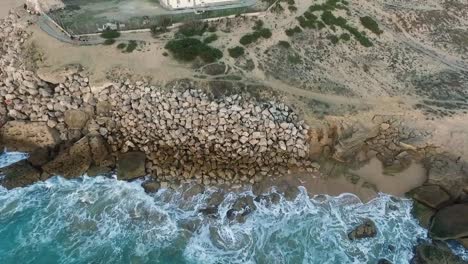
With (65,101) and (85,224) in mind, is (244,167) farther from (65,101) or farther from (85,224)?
(65,101)

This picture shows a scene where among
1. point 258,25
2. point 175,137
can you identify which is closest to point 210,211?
point 175,137

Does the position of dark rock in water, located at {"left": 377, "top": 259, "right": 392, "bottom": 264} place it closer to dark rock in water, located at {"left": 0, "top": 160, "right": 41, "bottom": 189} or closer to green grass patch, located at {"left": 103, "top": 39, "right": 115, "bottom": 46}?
dark rock in water, located at {"left": 0, "top": 160, "right": 41, "bottom": 189}

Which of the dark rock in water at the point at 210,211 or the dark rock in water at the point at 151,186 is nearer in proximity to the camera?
the dark rock in water at the point at 210,211

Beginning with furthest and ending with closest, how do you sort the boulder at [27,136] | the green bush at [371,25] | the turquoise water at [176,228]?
the green bush at [371,25]
the boulder at [27,136]
the turquoise water at [176,228]

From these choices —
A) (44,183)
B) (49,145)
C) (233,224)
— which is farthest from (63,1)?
(233,224)

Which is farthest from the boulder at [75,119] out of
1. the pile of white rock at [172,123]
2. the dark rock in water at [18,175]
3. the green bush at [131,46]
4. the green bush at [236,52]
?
the green bush at [236,52]

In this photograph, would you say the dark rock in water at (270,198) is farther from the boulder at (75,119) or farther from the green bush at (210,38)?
the green bush at (210,38)

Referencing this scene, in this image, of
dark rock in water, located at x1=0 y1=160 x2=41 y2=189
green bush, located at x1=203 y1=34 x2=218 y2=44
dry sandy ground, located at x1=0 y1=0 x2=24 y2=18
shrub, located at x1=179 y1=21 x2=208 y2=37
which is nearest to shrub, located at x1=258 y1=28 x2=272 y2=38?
green bush, located at x1=203 y1=34 x2=218 y2=44
